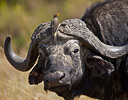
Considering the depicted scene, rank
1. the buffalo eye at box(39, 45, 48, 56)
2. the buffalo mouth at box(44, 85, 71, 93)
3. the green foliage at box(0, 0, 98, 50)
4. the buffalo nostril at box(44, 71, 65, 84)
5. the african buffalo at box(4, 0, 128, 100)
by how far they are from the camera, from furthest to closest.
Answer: the green foliage at box(0, 0, 98, 50) → the buffalo eye at box(39, 45, 48, 56) → the african buffalo at box(4, 0, 128, 100) → the buffalo mouth at box(44, 85, 71, 93) → the buffalo nostril at box(44, 71, 65, 84)

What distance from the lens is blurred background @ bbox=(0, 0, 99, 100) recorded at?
25.2 ft

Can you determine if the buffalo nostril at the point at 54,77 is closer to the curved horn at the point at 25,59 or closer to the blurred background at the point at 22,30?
the curved horn at the point at 25,59

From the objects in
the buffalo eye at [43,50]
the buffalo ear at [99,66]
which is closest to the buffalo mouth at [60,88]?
the buffalo eye at [43,50]

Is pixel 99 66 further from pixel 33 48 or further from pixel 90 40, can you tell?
pixel 33 48

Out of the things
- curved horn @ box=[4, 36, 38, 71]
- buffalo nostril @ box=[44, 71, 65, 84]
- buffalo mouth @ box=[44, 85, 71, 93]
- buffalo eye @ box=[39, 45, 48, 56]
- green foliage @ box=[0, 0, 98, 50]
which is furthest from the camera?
green foliage @ box=[0, 0, 98, 50]

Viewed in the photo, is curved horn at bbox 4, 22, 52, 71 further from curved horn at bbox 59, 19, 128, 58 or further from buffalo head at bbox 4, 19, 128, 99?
curved horn at bbox 59, 19, 128, 58

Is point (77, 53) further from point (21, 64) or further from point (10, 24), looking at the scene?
point (10, 24)

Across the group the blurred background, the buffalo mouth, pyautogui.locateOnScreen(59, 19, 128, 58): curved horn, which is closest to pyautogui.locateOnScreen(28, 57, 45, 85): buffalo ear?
the buffalo mouth

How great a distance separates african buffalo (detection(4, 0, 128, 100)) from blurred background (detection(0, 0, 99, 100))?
146 centimetres

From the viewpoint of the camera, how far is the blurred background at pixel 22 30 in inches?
302

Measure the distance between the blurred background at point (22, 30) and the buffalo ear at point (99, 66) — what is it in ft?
5.42

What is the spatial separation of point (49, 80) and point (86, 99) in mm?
2814

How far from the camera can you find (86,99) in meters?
7.81

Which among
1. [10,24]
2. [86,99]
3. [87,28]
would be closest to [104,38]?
[87,28]
